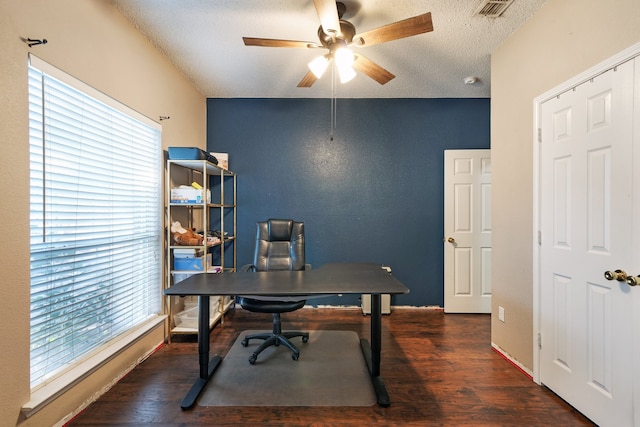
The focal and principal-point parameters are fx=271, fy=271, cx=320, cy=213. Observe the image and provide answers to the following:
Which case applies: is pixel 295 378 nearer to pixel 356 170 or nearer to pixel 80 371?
pixel 80 371

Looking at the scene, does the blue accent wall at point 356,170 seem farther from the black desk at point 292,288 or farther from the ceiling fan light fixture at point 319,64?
the ceiling fan light fixture at point 319,64

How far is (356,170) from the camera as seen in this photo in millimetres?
3447

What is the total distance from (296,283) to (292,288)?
0.11 m

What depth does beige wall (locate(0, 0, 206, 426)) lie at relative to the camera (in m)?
1.28

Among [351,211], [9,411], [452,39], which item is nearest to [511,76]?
[452,39]

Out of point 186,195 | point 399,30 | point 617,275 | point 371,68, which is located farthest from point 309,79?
point 617,275

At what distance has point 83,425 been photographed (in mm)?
1575

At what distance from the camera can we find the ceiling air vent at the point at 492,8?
1834 mm

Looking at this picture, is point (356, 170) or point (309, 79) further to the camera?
point (356, 170)

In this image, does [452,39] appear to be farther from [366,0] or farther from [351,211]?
[351,211]

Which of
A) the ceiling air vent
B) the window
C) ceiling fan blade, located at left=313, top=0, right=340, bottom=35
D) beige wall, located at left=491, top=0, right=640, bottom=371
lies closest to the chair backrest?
the window

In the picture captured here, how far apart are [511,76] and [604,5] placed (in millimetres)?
746

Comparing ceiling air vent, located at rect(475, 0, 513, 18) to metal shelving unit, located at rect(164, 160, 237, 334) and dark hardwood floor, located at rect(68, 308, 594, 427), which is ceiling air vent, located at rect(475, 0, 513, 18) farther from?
dark hardwood floor, located at rect(68, 308, 594, 427)

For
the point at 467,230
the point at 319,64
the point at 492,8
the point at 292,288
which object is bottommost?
the point at 292,288
